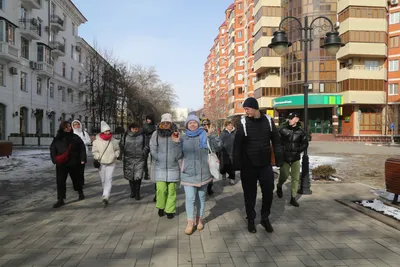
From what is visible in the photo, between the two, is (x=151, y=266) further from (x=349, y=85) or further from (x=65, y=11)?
(x=65, y=11)

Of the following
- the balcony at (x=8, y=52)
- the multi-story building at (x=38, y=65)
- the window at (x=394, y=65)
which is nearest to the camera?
the balcony at (x=8, y=52)

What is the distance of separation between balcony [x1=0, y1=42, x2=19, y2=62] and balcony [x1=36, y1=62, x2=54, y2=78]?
15.3ft

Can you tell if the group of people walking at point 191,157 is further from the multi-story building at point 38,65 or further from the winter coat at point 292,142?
the multi-story building at point 38,65

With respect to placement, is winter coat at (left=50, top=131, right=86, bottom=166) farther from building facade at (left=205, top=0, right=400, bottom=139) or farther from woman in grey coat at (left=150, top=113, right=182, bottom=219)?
building facade at (left=205, top=0, right=400, bottom=139)

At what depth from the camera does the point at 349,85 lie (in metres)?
41.0

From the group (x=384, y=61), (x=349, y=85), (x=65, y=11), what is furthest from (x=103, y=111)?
(x=384, y=61)

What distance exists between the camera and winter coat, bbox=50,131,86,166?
6707 millimetres

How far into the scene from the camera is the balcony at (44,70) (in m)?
34.2

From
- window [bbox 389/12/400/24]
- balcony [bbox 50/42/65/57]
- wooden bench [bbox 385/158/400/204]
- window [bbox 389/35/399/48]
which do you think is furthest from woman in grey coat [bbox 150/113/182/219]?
window [bbox 389/12/400/24]

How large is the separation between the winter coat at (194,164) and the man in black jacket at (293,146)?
2198mm

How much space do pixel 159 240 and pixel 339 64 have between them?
44.8 meters

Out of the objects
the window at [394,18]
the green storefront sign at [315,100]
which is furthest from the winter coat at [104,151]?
the window at [394,18]

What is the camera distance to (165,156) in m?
5.44

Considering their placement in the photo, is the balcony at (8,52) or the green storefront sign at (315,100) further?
the green storefront sign at (315,100)
